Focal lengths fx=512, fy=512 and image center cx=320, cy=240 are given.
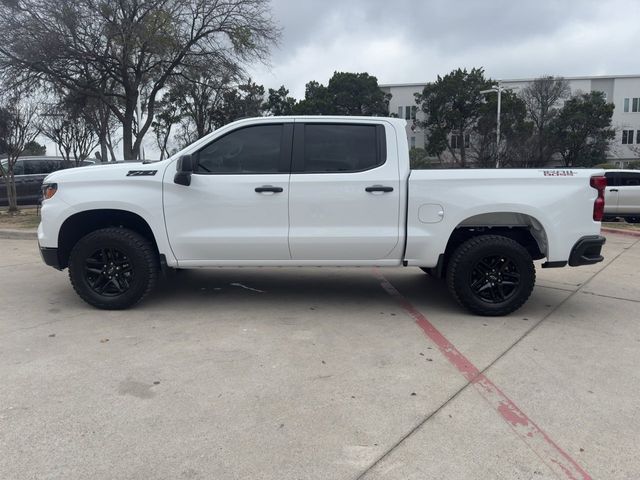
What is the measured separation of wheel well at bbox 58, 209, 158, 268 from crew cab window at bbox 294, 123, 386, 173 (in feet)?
5.67

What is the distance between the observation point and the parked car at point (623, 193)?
14516 mm

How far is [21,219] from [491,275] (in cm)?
1295

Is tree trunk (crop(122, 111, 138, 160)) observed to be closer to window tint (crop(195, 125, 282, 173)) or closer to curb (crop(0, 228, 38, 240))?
curb (crop(0, 228, 38, 240))

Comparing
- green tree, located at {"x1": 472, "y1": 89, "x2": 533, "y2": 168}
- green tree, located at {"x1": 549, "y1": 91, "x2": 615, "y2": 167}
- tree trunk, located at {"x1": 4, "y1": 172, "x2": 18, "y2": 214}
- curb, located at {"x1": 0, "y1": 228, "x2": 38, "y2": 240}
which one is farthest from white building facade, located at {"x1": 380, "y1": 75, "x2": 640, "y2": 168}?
curb, located at {"x1": 0, "y1": 228, "x2": 38, "y2": 240}

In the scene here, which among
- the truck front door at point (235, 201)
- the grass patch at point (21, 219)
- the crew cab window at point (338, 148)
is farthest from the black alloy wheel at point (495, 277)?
the grass patch at point (21, 219)

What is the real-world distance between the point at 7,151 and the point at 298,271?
12.5 metres

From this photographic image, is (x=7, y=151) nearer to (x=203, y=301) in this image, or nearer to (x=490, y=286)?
(x=203, y=301)

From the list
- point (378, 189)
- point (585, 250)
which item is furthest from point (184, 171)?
point (585, 250)

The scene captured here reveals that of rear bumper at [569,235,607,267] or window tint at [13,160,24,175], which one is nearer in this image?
rear bumper at [569,235,607,267]

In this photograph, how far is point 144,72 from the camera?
1638 centimetres

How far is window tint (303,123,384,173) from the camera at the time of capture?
199 inches

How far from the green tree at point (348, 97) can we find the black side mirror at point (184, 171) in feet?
159

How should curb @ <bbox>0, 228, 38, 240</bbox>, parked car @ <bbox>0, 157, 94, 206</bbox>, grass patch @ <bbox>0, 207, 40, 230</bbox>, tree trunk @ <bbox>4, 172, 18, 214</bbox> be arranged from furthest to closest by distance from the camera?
parked car @ <bbox>0, 157, 94, 206</bbox>, tree trunk @ <bbox>4, 172, 18, 214</bbox>, grass patch @ <bbox>0, 207, 40, 230</bbox>, curb @ <bbox>0, 228, 38, 240</bbox>

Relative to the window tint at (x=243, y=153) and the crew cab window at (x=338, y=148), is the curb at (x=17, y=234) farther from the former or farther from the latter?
the crew cab window at (x=338, y=148)
